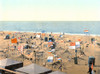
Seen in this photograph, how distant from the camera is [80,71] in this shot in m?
7.25

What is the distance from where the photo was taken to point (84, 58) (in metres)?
8.66

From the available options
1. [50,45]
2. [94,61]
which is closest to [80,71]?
[94,61]

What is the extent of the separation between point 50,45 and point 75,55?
2.09 m
